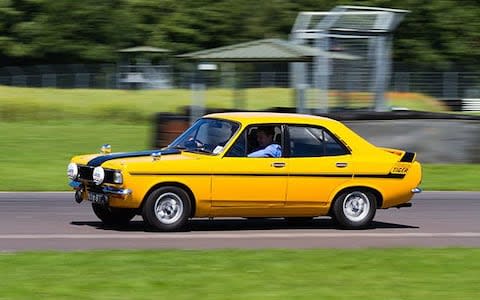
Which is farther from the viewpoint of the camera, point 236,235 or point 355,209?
point 355,209

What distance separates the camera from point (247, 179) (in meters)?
12.4

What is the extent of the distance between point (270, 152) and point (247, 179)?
0.51m

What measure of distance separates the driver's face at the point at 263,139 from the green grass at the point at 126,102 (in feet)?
67.7

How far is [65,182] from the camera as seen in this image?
63.3ft

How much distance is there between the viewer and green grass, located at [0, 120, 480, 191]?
64.1 ft

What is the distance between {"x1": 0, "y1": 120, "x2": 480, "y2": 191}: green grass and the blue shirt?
658 centimetres

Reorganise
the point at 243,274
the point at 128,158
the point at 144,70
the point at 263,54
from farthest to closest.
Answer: the point at 144,70
the point at 263,54
the point at 128,158
the point at 243,274

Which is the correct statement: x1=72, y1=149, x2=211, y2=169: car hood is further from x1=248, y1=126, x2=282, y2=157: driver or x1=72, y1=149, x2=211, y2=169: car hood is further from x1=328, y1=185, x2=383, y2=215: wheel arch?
x1=328, y1=185, x2=383, y2=215: wheel arch

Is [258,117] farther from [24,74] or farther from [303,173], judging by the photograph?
[24,74]

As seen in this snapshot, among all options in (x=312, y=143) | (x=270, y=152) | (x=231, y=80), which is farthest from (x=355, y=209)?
(x=231, y=80)

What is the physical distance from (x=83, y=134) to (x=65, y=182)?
1106 cm

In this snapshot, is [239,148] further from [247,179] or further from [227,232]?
[227,232]

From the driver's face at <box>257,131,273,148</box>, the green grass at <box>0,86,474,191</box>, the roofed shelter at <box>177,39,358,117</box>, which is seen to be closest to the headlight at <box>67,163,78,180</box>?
the driver's face at <box>257,131,273,148</box>

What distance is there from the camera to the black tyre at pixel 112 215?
41.8 ft
